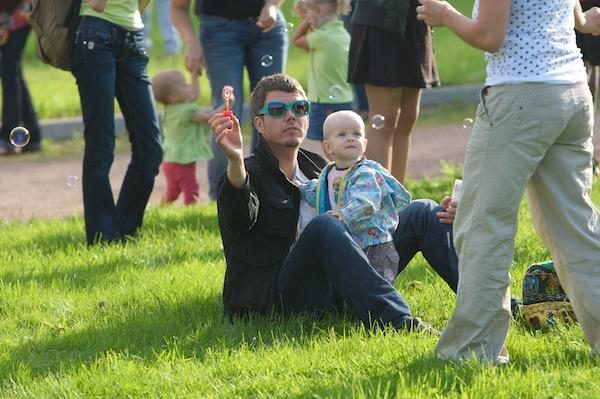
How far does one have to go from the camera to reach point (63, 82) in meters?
15.7

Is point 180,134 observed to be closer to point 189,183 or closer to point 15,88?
point 189,183

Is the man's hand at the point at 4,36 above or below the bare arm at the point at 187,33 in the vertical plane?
below

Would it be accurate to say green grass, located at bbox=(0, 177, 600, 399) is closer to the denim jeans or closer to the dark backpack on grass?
the dark backpack on grass

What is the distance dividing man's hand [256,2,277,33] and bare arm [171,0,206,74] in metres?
0.50

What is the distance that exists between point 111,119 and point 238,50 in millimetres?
1143

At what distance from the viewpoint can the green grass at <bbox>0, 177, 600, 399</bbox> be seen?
433 centimetres

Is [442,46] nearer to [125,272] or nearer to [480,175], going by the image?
[125,272]

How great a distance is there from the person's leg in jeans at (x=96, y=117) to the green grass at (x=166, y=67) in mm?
6341


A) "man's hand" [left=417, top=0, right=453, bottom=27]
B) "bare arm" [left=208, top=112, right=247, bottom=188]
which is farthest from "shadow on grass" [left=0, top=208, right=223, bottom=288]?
"man's hand" [left=417, top=0, right=453, bottom=27]

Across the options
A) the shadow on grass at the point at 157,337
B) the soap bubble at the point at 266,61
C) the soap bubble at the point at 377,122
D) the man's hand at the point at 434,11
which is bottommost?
the shadow on grass at the point at 157,337

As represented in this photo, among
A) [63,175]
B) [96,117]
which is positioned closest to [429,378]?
[96,117]

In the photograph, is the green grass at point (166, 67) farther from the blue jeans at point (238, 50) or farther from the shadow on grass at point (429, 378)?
the shadow on grass at point (429, 378)

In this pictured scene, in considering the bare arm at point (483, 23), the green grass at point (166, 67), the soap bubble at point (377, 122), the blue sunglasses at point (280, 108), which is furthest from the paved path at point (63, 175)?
the bare arm at point (483, 23)

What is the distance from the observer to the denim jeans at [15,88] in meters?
11.8
